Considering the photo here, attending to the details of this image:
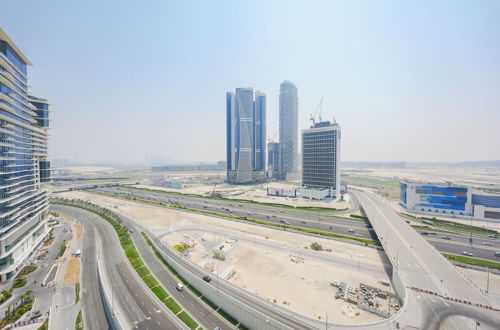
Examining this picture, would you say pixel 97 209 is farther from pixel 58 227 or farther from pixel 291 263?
pixel 291 263

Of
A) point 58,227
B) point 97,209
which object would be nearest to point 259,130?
point 97,209

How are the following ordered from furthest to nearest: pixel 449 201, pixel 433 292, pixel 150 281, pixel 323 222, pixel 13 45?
pixel 449 201
pixel 323 222
pixel 13 45
pixel 150 281
pixel 433 292

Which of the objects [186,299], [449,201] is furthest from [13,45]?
[449,201]

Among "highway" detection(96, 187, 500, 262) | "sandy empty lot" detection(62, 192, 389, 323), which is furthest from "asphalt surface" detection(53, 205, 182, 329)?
"highway" detection(96, 187, 500, 262)

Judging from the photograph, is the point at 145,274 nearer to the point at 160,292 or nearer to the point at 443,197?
the point at 160,292

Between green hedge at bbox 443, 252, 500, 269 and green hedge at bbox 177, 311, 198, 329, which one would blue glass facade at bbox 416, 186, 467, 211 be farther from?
green hedge at bbox 177, 311, 198, 329

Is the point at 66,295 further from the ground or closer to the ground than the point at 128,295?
closer to the ground

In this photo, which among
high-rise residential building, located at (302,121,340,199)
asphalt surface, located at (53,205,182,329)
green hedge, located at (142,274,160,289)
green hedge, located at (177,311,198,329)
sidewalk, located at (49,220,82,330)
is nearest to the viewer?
green hedge, located at (177,311,198,329)
